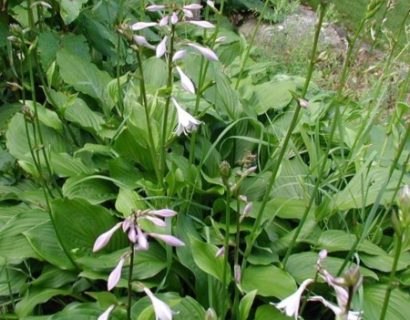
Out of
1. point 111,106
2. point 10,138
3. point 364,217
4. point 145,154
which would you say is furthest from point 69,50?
point 364,217

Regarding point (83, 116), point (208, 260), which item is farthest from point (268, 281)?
point (83, 116)

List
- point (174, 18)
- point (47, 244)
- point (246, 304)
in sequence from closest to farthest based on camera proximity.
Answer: point (174, 18) → point (246, 304) → point (47, 244)

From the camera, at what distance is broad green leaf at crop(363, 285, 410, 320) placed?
227 centimetres

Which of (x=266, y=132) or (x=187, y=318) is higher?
(x=266, y=132)

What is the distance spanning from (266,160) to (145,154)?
60 centimetres

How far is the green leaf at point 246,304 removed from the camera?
6.79 feet

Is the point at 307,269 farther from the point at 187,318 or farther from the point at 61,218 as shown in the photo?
the point at 61,218

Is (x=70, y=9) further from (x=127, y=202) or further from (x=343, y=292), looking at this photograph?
(x=343, y=292)

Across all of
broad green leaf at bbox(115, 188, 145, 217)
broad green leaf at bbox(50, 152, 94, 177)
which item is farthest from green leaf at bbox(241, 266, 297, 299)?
broad green leaf at bbox(50, 152, 94, 177)

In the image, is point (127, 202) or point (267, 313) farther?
point (127, 202)

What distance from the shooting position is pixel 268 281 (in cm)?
230

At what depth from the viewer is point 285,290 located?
225cm

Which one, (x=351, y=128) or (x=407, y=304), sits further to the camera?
(x=351, y=128)

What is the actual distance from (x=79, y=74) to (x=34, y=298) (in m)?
1.44
